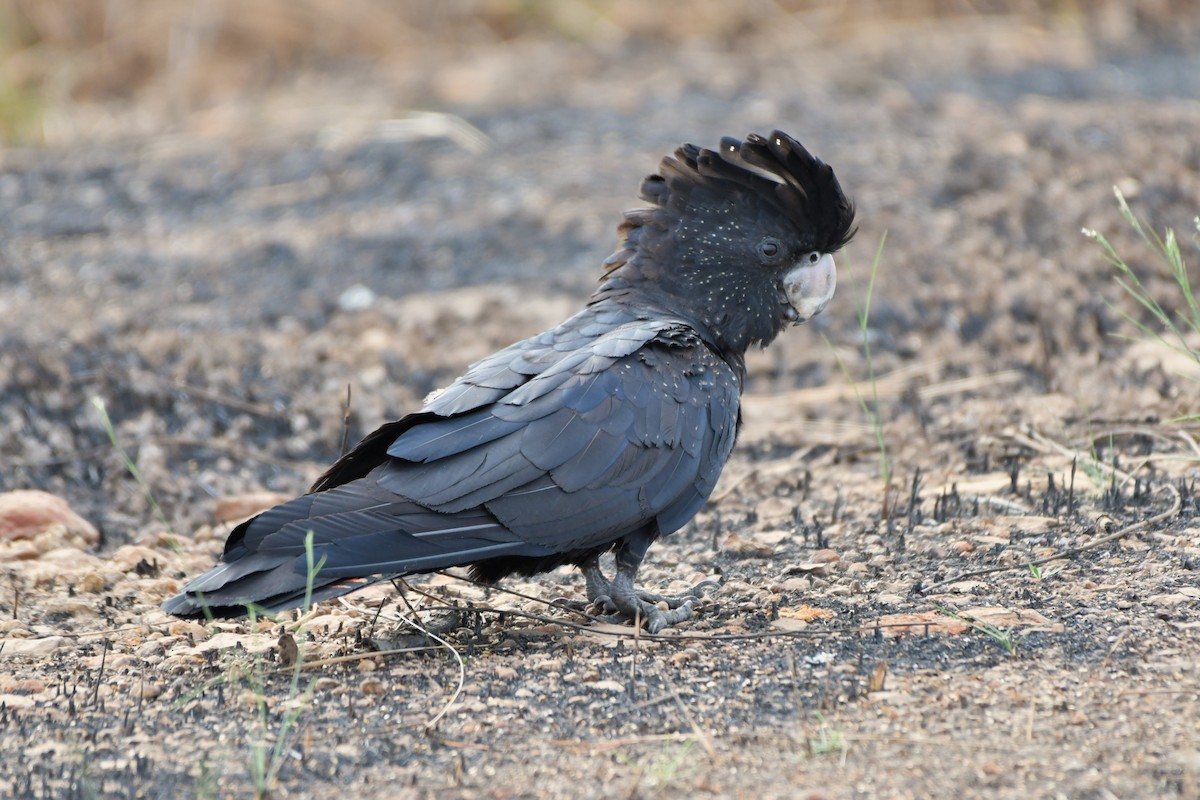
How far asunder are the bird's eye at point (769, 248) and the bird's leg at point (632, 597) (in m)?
1.04

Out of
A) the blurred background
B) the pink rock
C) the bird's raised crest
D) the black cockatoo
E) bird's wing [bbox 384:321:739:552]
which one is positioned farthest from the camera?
the blurred background

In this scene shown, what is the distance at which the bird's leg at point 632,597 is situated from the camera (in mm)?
3762

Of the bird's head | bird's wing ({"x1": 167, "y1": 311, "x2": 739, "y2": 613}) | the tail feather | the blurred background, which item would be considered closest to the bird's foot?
bird's wing ({"x1": 167, "y1": 311, "x2": 739, "y2": 613})

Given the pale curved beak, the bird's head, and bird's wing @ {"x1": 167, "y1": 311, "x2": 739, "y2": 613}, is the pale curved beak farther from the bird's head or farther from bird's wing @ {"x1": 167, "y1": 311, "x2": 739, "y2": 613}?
bird's wing @ {"x1": 167, "y1": 311, "x2": 739, "y2": 613}

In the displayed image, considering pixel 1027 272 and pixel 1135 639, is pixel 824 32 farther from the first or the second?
pixel 1135 639

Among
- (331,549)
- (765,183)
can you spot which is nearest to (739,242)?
(765,183)

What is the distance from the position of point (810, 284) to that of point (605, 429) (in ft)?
3.50

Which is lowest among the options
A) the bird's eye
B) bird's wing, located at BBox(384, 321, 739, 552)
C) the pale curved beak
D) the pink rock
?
the pink rock

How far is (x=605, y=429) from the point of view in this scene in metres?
3.66

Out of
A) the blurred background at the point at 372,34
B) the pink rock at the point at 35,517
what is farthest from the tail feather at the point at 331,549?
the blurred background at the point at 372,34

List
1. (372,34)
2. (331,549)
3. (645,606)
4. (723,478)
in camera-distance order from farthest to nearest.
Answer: (372,34)
(723,478)
(645,606)
(331,549)

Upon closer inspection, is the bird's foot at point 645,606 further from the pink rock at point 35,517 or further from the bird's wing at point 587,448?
the pink rock at point 35,517

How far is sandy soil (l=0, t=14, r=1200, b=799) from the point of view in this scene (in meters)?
2.96

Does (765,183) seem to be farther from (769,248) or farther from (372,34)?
(372,34)
